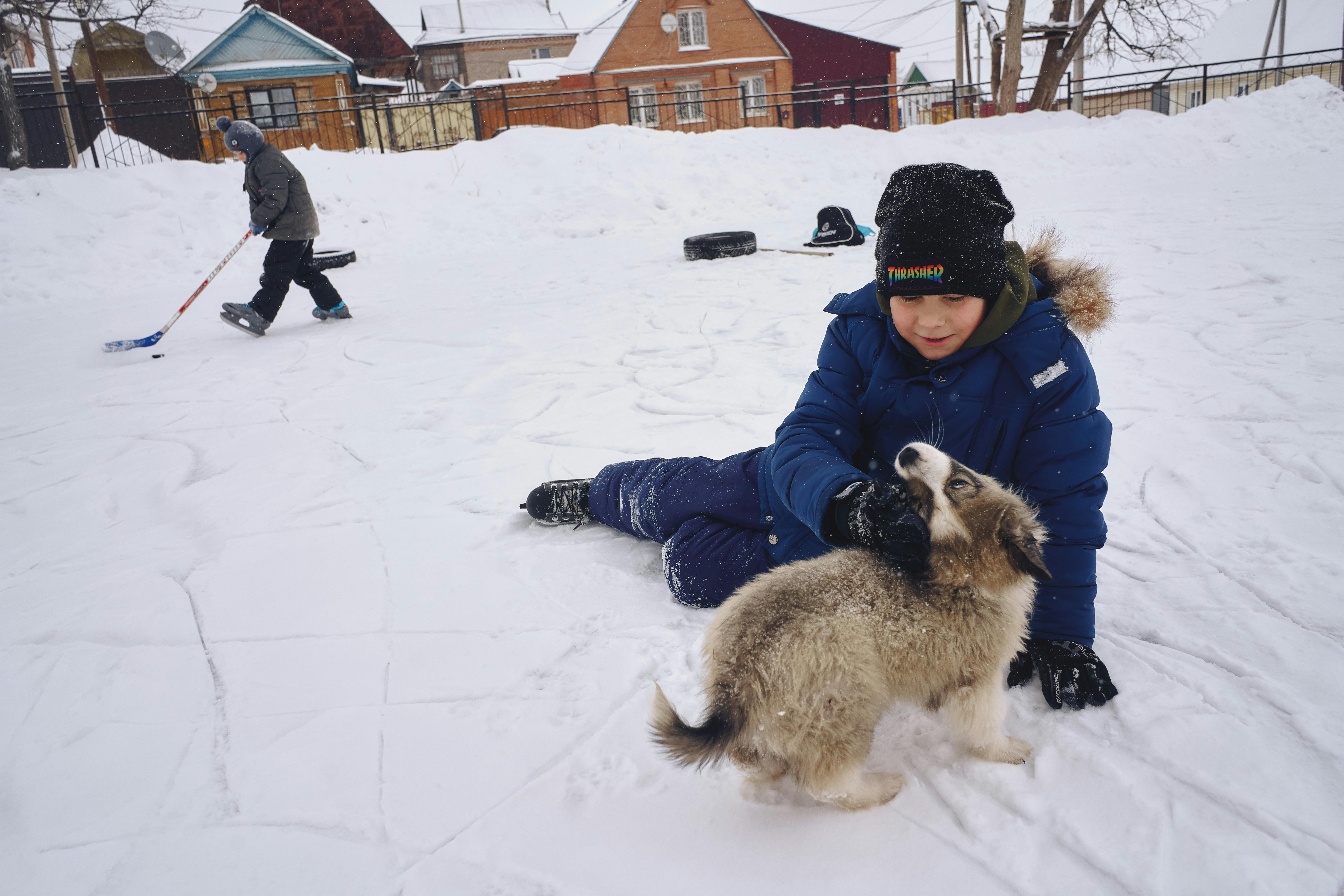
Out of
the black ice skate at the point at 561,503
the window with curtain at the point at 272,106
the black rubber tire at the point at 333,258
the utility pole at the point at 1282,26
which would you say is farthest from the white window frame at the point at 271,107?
the utility pole at the point at 1282,26

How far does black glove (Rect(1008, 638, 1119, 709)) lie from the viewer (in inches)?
73.4

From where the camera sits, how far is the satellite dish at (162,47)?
18.5 meters

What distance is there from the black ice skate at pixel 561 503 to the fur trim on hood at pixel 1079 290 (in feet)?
5.95

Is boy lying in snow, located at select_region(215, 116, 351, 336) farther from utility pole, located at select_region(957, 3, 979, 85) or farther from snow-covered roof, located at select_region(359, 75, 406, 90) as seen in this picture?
snow-covered roof, located at select_region(359, 75, 406, 90)

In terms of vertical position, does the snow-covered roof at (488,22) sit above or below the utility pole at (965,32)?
above

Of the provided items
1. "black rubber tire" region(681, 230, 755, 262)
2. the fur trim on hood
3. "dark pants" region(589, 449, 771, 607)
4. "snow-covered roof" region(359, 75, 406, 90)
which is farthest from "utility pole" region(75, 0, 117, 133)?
the fur trim on hood

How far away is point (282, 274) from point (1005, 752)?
7.40m

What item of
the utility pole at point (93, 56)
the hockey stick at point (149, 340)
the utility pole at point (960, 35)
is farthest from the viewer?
the utility pole at point (960, 35)

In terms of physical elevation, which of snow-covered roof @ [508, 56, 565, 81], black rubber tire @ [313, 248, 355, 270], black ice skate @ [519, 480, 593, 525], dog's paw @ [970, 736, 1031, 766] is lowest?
dog's paw @ [970, 736, 1031, 766]

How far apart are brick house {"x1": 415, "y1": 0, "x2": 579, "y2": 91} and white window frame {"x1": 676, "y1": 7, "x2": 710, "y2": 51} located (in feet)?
31.5

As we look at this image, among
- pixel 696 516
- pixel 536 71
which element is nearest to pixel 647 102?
pixel 536 71

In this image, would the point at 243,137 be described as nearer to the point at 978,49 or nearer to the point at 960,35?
the point at 960,35

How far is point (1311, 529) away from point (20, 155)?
20.1 meters

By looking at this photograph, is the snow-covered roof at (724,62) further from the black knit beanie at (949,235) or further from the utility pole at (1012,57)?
the black knit beanie at (949,235)
